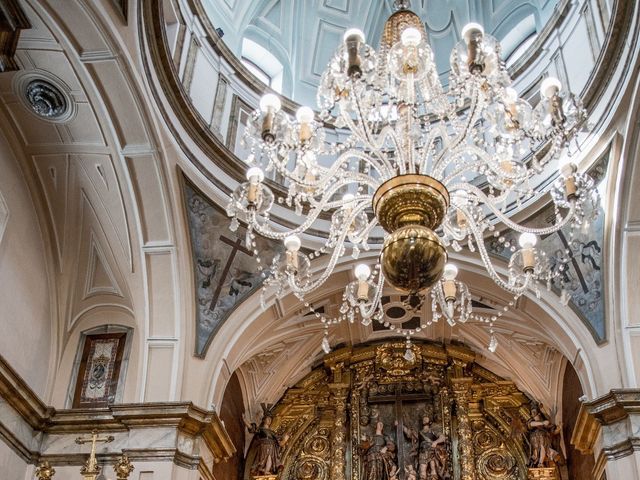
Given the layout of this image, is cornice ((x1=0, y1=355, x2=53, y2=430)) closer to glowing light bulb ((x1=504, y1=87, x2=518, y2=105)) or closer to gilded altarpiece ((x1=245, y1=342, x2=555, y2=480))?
gilded altarpiece ((x1=245, y1=342, x2=555, y2=480))

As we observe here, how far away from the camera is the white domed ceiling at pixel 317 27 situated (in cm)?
1266

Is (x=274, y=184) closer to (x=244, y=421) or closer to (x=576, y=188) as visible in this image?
(x=244, y=421)

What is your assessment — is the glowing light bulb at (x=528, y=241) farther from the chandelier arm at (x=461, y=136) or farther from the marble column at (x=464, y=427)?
the marble column at (x=464, y=427)

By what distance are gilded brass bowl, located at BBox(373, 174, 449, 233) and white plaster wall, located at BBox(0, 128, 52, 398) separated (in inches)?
197

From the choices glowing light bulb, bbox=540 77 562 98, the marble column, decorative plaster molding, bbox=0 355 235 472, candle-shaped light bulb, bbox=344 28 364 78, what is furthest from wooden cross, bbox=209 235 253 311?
glowing light bulb, bbox=540 77 562 98

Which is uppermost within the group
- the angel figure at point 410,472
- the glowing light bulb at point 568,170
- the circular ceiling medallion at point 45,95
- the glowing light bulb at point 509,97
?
the circular ceiling medallion at point 45,95

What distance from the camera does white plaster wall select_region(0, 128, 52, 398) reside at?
384 inches

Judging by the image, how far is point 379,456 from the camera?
12891 millimetres

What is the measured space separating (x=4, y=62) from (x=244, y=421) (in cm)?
805

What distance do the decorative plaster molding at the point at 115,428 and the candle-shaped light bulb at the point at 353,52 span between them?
510cm

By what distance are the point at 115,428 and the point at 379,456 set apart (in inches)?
177

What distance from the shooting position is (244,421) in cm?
1340

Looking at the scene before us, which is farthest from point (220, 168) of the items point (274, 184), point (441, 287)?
point (441, 287)

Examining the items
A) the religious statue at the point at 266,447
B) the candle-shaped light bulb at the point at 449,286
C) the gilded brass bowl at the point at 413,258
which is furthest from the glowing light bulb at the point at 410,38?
the religious statue at the point at 266,447
